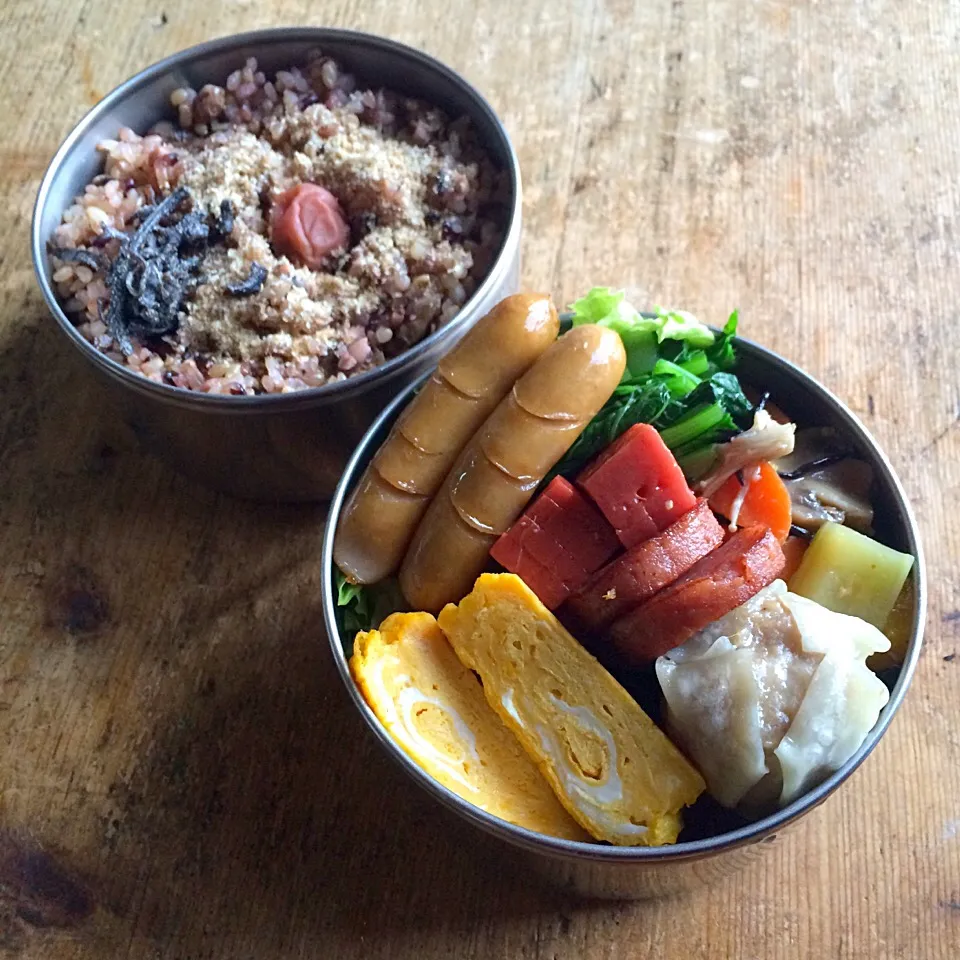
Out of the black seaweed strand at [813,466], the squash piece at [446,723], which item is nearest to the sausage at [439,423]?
the squash piece at [446,723]

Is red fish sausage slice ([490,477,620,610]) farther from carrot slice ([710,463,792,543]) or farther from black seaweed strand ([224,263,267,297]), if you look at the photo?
black seaweed strand ([224,263,267,297])

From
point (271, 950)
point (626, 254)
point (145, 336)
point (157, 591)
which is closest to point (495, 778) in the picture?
point (271, 950)

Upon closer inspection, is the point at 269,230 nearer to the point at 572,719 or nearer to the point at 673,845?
the point at 572,719

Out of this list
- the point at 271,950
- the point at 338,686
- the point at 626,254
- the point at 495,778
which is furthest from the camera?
the point at 626,254

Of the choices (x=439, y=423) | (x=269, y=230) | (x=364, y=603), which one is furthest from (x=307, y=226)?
(x=364, y=603)

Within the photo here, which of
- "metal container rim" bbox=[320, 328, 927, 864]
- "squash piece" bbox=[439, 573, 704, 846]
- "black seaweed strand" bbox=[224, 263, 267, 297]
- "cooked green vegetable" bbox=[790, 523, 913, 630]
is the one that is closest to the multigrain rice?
"black seaweed strand" bbox=[224, 263, 267, 297]

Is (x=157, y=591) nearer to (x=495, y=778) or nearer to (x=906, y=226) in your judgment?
(x=495, y=778)

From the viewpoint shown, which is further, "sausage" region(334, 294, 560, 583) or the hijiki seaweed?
the hijiki seaweed
